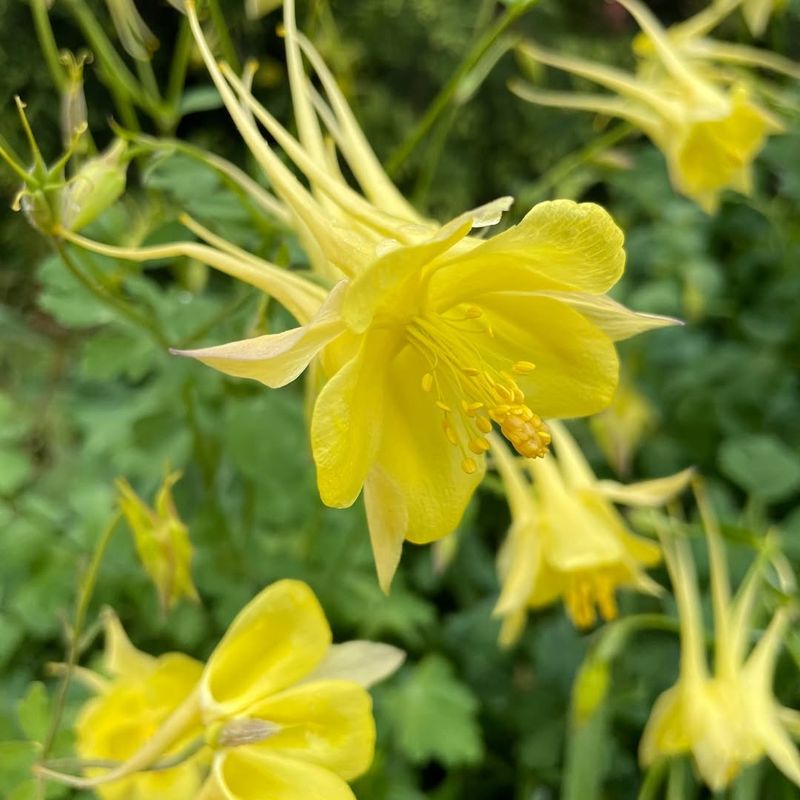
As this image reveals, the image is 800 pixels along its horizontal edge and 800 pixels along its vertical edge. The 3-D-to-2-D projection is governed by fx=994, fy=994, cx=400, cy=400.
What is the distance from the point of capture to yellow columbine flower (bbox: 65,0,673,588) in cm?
54

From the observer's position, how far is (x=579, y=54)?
230 cm

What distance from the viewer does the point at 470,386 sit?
0.71 m

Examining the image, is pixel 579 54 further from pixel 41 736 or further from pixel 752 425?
pixel 41 736

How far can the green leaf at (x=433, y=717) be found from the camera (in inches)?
40.5

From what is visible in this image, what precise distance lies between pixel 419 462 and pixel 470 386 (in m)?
0.08

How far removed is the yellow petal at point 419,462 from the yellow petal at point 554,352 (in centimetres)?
6

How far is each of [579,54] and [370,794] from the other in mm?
1828

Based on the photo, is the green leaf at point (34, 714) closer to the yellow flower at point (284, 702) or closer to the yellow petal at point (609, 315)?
the yellow flower at point (284, 702)

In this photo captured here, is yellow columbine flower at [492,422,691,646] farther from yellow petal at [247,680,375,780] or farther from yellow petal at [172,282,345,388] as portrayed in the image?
yellow petal at [172,282,345,388]

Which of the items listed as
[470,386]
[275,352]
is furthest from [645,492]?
[275,352]

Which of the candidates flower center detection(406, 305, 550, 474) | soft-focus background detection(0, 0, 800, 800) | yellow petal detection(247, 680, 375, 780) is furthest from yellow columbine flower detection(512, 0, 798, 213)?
yellow petal detection(247, 680, 375, 780)

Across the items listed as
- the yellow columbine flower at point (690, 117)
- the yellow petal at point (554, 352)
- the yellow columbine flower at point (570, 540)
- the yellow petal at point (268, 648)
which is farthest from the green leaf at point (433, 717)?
the yellow columbine flower at point (690, 117)

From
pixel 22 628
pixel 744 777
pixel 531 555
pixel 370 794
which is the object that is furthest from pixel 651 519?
pixel 22 628

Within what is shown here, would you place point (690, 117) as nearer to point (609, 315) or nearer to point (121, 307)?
point (609, 315)
